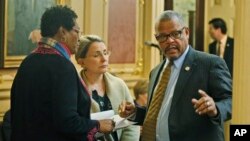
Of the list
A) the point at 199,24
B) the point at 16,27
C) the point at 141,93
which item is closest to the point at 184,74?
the point at 141,93

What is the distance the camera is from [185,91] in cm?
225

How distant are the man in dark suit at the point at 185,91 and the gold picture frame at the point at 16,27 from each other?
235 cm

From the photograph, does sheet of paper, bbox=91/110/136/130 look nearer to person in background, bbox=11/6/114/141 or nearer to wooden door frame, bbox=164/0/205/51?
person in background, bbox=11/6/114/141

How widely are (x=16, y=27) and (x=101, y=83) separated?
5.75 feet

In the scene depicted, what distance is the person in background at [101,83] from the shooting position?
294 centimetres

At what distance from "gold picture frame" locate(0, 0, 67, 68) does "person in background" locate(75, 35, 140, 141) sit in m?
1.56

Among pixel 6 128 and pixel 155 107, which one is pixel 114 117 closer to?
pixel 155 107

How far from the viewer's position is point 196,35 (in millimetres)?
7281

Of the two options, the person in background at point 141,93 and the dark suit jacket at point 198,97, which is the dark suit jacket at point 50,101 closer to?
the dark suit jacket at point 198,97

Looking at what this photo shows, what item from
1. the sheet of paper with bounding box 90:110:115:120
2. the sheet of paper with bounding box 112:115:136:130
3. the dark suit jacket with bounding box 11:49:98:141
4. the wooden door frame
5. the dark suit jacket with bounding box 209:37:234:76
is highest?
the wooden door frame

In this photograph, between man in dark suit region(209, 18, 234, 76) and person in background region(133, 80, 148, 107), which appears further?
man in dark suit region(209, 18, 234, 76)

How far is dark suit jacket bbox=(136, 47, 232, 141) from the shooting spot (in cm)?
220

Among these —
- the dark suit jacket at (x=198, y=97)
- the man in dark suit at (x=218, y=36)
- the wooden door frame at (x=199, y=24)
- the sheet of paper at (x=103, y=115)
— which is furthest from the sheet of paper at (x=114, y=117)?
the wooden door frame at (x=199, y=24)

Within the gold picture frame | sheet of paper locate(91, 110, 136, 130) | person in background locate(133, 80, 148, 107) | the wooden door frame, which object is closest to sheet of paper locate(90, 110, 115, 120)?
sheet of paper locate(91, 110, 136, 130)
